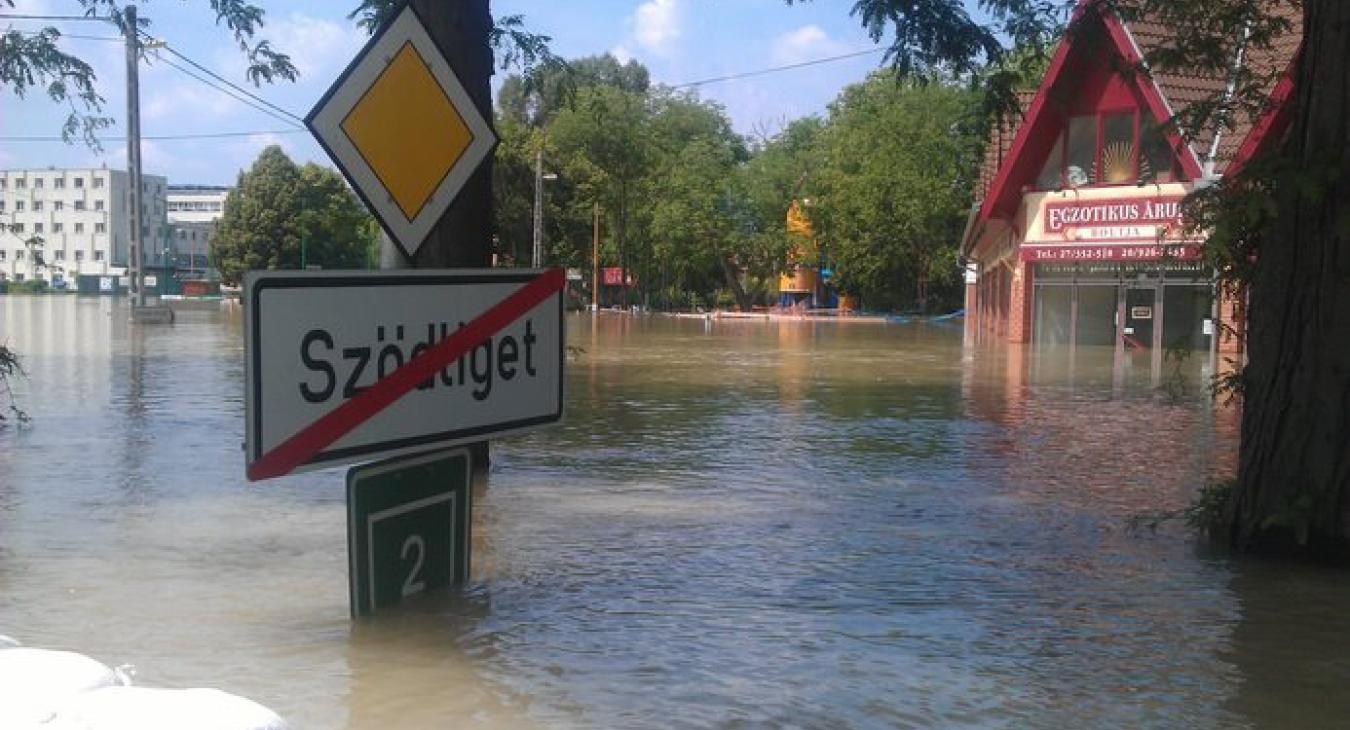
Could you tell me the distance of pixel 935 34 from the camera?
1016 centimetres

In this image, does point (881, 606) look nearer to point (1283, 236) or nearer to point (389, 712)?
point (389, 712)

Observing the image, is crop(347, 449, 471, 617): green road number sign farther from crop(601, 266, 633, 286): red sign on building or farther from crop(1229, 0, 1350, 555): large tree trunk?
crop(601, 266, 633, 286): red sign on building

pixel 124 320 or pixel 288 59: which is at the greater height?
pixel 288 59

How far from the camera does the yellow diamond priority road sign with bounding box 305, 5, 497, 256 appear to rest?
4969 mm

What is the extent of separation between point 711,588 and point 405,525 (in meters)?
1.96

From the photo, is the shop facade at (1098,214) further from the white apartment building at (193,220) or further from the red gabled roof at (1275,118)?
the white apartment building at (193,220)

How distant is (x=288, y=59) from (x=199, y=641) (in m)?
6.53

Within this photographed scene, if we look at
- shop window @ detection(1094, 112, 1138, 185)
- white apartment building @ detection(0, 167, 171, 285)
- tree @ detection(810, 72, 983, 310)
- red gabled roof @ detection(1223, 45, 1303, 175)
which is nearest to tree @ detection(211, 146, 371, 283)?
white apartment building @ detection(0, 167, 171, 285)

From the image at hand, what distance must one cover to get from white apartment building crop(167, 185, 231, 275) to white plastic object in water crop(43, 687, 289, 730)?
13365cm

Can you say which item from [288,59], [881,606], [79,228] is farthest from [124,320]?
[79,228]

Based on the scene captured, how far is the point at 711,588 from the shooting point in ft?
22.7

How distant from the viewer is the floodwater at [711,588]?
511 centimetres

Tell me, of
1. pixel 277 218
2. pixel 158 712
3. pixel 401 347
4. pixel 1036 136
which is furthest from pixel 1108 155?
pixel 277 218

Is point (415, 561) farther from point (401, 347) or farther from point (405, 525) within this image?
point (401, 347)
